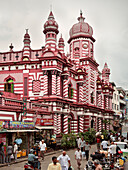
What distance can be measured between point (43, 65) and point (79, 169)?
16.4 meters

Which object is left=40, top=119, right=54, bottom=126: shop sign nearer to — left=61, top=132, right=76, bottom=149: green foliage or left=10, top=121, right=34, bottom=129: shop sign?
left=61, top=132, right=76, bottom=149: green foliage

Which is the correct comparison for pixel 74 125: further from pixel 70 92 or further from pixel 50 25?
pixel 50 25

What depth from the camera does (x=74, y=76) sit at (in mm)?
39562

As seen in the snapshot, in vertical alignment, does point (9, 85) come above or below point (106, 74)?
below

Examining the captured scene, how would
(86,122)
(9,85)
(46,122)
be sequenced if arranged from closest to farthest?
1. (46,122)
2. (9,85)
3. (86,122)

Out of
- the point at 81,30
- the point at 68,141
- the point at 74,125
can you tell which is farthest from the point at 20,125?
the point at 81,30

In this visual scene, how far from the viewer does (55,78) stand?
31484 mm

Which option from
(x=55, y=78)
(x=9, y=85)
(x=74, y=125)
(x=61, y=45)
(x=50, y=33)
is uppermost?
(x=50, y=33)

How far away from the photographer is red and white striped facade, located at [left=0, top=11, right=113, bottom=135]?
31203 millimetres

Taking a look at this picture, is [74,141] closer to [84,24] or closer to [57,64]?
[57,64]

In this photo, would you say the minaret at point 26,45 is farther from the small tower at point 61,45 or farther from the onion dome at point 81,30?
the onion dome at point 81,30

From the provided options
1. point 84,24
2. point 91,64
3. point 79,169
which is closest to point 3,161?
point 79,169

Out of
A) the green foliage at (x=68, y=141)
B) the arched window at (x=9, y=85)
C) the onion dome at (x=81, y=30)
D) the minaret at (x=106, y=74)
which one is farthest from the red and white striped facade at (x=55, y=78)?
the minaret at (x=106, y=74)

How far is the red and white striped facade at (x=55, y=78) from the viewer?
31.2m
